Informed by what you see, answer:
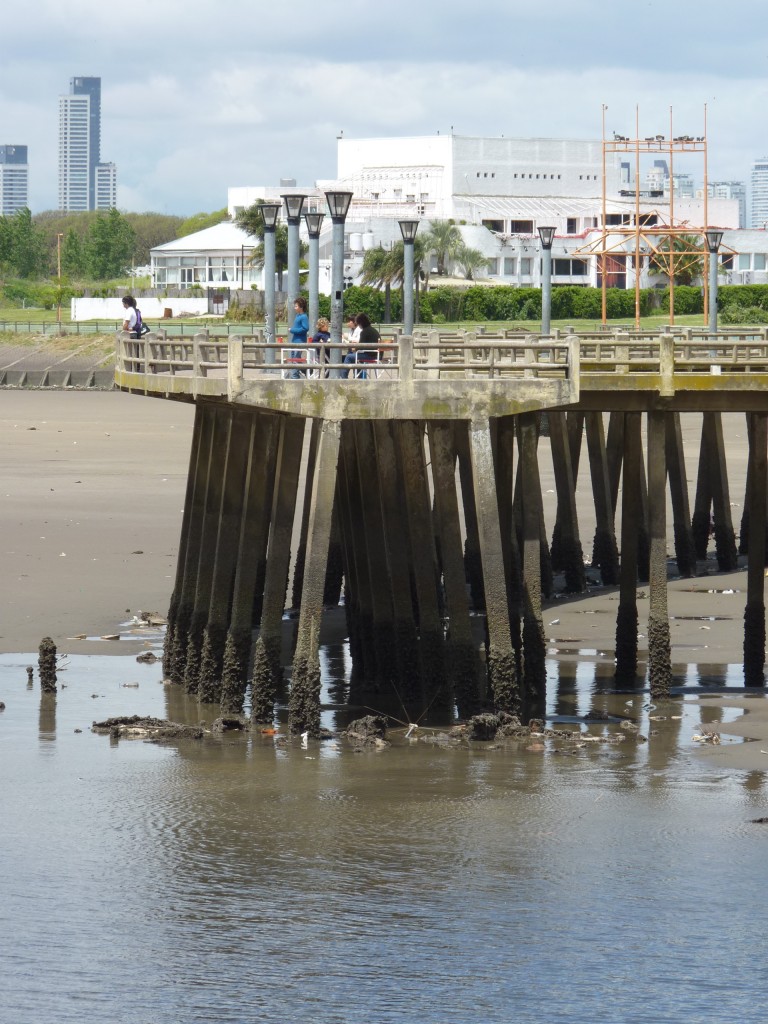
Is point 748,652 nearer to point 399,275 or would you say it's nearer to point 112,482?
point 112,482

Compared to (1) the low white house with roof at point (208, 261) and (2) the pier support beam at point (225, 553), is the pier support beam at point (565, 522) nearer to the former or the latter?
(2) the pier support beam at point (225, 553)

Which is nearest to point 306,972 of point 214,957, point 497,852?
point 214,957

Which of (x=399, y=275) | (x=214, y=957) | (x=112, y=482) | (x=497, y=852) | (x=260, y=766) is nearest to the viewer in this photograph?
(x=214, y=957)

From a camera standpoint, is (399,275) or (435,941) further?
(399,275)

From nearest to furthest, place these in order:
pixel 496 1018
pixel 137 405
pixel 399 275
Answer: pixel 496 1018, pixel 137 405, pixel 399 275

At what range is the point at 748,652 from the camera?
64.5ft

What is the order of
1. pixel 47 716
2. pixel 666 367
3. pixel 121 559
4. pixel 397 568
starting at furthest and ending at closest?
pixel 121 559 < pixel 666 367 < pixel 397 568 < pixel 47 716

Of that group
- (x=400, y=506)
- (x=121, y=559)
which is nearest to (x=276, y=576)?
(x=400, y=506)

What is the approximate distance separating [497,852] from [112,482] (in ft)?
81.6

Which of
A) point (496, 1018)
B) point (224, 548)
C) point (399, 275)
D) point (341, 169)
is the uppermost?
point (341, 169)

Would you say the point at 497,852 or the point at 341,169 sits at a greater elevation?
the point at 341,169

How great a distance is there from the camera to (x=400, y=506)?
62.7 ft

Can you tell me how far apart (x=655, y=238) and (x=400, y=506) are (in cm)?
8540

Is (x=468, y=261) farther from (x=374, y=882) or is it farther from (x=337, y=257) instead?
(x=374, y=882)
